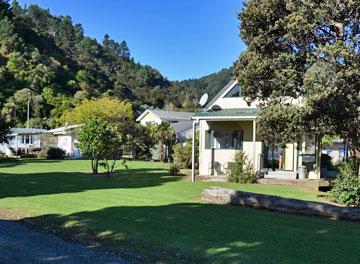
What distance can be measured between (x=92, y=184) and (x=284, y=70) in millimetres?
9285

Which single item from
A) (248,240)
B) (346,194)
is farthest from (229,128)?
(248,240)

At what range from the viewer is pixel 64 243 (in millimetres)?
8633

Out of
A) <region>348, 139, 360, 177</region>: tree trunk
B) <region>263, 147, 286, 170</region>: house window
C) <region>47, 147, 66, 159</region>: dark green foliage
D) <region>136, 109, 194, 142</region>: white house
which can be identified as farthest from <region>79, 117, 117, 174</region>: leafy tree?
<region>136, 109, 194, 142</region>: white house

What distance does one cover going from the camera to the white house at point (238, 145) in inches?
958

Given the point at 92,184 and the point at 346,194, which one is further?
the point at 92,184

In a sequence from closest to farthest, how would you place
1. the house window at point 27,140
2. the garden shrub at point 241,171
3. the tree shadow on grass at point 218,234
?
the tree shadow on grass at point 218,234, the garden shrub at point 241,171, the house window at point 27,140

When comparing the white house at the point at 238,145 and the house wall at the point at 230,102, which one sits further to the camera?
the house wall at the point at 230,102

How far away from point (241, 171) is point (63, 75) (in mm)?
82026

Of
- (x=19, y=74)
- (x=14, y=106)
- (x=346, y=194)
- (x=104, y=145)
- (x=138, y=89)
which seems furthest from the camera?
(x=138, y=89)

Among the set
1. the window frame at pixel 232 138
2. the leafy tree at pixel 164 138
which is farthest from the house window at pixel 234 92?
the leafy tree at pixel 164 138

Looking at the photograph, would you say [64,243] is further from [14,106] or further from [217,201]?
[14,106]

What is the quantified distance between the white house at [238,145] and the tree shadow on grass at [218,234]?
1168 cm

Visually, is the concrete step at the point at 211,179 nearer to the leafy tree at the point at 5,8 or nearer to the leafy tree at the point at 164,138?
the leafy tree at the point at 5,8

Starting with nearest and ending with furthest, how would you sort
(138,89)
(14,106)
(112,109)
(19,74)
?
(112,109)
(14,106)
(19,74)
(138,89)
